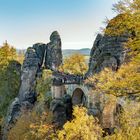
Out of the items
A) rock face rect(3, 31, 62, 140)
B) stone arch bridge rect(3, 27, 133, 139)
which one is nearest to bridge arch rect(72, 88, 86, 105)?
stone arch bridge rect(3, 27, 133, 139)

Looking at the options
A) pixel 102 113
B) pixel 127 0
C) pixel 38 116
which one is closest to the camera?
pixel 127 0

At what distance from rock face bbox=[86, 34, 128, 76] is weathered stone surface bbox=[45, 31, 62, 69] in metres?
17.5

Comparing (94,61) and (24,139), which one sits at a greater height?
(94,61)

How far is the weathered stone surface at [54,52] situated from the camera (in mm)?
73750

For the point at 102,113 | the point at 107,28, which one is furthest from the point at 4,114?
the point at 107,28

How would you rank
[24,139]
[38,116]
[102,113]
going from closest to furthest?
[24,139] → [102,113] → [38,116]

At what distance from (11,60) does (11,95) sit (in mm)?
8187

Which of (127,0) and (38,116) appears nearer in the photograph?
(127,0)

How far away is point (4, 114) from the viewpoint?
70.1 metres

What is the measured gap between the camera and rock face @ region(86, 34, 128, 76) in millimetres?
49469

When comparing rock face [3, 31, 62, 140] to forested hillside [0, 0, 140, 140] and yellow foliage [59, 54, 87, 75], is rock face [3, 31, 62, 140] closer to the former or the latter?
forested hillside [0, 0, 140, 140]

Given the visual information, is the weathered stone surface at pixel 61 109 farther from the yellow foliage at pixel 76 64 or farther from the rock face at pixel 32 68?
the yellow foliage at pixel 76 64

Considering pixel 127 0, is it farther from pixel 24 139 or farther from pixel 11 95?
pixel 11 95

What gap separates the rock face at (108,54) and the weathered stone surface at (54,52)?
17.5 meters
